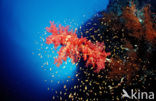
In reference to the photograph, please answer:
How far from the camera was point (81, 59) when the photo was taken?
23.7 feet

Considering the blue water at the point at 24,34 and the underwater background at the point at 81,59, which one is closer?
the underwater background at the point at 81,59

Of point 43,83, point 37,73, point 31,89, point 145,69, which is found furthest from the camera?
point 37,73

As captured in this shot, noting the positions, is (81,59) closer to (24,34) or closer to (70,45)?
(70,45)

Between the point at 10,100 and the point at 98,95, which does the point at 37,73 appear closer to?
the point at 10,100

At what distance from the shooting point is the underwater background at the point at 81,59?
4391 millimetres

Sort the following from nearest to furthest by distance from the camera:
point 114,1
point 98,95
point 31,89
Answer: point 98,95 → point 114,1 → point 31,89

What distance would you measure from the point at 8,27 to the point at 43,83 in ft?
41.8

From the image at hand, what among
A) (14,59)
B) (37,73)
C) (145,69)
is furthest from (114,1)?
(14,59)

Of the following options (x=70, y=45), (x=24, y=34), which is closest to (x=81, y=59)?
(x=70, y=45)

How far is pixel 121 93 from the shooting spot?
4578 mm

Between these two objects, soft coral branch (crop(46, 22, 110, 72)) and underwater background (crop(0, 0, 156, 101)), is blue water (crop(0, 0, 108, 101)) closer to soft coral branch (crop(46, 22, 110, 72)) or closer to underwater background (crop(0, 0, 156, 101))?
underwater background (crop(0, 0, 156, 101))

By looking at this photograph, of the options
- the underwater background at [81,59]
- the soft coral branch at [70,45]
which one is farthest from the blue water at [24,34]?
the soft coral branch at [70,45]

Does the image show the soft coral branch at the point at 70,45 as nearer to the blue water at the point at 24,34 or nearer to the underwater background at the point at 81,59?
the underwater background at the point at 81,59

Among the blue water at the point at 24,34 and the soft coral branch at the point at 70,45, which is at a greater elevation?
the blue water at the point at 24,34
